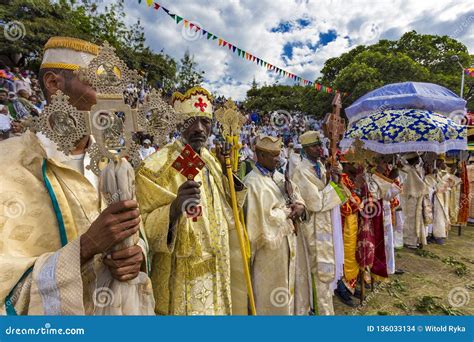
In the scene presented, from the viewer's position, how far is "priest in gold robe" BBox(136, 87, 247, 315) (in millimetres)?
2021

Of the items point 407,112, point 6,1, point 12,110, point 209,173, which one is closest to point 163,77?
point 6,1

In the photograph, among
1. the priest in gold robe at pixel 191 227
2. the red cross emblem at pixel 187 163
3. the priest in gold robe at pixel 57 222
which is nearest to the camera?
the priest in gold robe at pixel 57 222

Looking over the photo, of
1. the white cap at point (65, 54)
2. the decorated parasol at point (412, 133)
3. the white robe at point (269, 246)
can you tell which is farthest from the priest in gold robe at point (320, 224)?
the white cap at point (65, 54)

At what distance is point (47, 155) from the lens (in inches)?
54.6

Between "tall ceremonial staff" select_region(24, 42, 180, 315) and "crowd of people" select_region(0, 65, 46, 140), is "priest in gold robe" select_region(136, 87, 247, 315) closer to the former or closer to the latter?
"tall ceremonial staff" select_region(24, 42, 180, 315)

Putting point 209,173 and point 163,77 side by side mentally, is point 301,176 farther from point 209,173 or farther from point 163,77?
point 163,77

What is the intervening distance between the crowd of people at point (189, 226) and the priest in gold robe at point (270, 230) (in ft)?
0.04

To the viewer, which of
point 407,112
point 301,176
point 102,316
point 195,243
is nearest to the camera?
point 102,316

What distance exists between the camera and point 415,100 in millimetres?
5898

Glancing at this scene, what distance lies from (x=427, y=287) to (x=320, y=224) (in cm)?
327

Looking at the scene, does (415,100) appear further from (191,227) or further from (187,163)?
(187,163)

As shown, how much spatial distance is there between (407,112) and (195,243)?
18.0ft

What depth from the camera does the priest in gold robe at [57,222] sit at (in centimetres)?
116

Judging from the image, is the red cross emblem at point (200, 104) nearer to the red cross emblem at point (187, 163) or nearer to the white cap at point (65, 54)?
the red cross emblem at point (187, 163)
